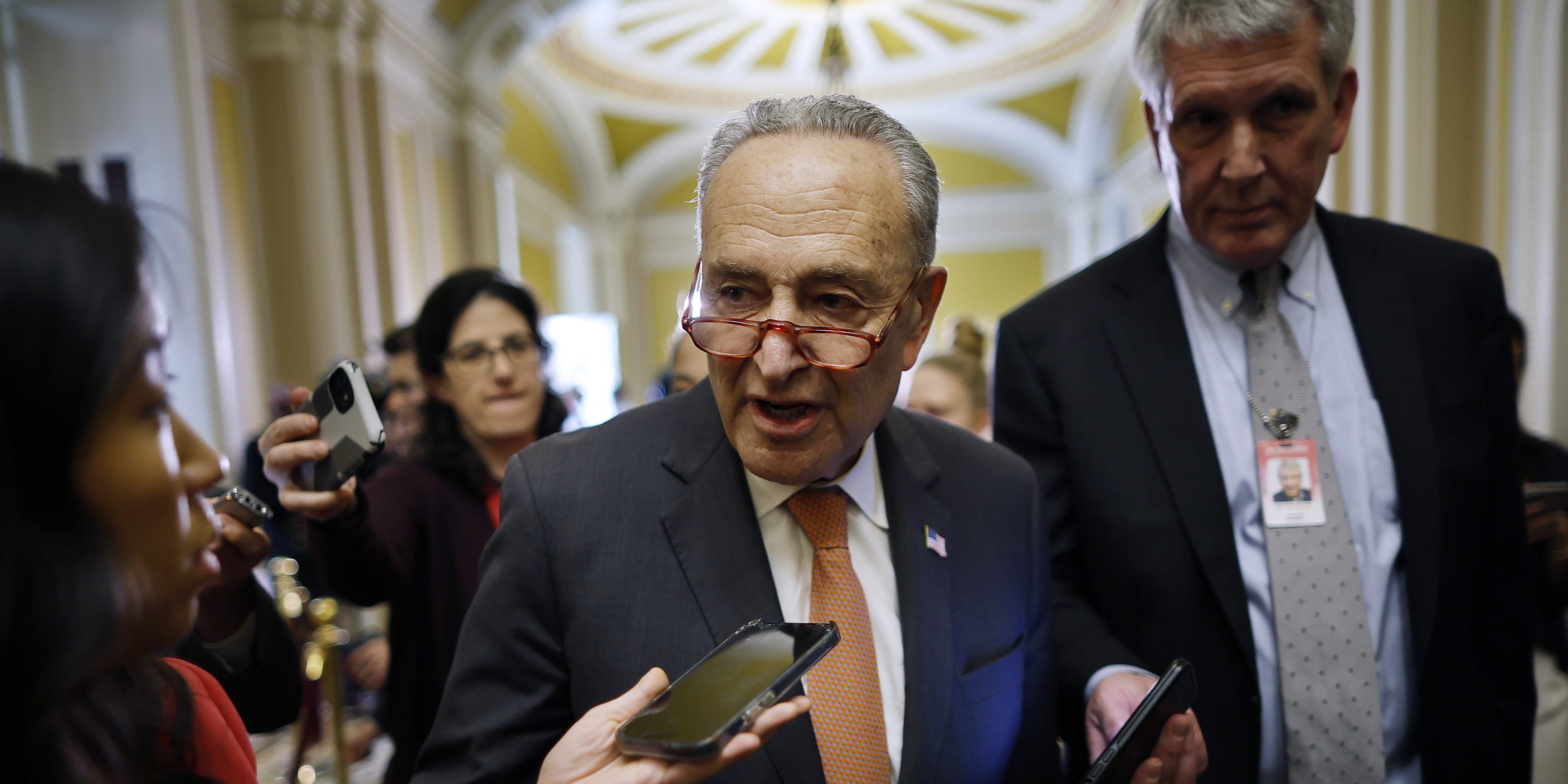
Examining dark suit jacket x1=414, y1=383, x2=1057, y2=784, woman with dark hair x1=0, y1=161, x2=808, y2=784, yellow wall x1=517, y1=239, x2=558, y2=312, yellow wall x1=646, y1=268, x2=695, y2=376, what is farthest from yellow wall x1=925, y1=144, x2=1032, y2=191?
woman with dark hair x1=0, y1=161, x2=808, y2=784

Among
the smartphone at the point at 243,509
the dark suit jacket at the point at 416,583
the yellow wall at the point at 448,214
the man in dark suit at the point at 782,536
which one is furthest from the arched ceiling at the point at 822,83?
the man in dark suit at the point at 782,536

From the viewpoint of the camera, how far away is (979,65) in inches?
526

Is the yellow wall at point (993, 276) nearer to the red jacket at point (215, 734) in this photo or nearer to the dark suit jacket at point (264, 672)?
the dark suit jacket at point (264, 672)

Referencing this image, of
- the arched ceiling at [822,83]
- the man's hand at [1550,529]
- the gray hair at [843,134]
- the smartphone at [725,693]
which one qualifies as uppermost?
the arched ceiling at [822,83]

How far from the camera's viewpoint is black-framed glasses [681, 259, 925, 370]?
1.27 meters

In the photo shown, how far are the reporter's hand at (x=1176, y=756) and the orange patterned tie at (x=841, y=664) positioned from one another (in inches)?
14.8

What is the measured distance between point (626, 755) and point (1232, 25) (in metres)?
1.50

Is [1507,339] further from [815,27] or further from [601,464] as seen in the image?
[815,27]

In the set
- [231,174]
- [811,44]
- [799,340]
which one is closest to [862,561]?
[799,340]

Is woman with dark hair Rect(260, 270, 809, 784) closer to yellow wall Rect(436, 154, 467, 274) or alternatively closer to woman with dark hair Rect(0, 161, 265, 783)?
woman with dark hair Rect(0, 161, 265, 783)

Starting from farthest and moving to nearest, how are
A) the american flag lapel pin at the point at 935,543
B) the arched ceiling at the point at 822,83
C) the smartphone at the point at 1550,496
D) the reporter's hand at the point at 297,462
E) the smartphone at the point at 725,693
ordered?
the arched ceiling at the point at 822,83
the smartphone at the point at 1550,496
the reporter's hand at the point at 297,462
the american flag lapel pin at the point at 935,543
the smartphone at the point at 725,693

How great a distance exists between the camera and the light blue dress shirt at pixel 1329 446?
159 cm

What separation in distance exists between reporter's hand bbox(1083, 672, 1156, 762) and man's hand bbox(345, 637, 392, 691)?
7.20 feet

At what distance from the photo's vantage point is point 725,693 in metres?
0.91
